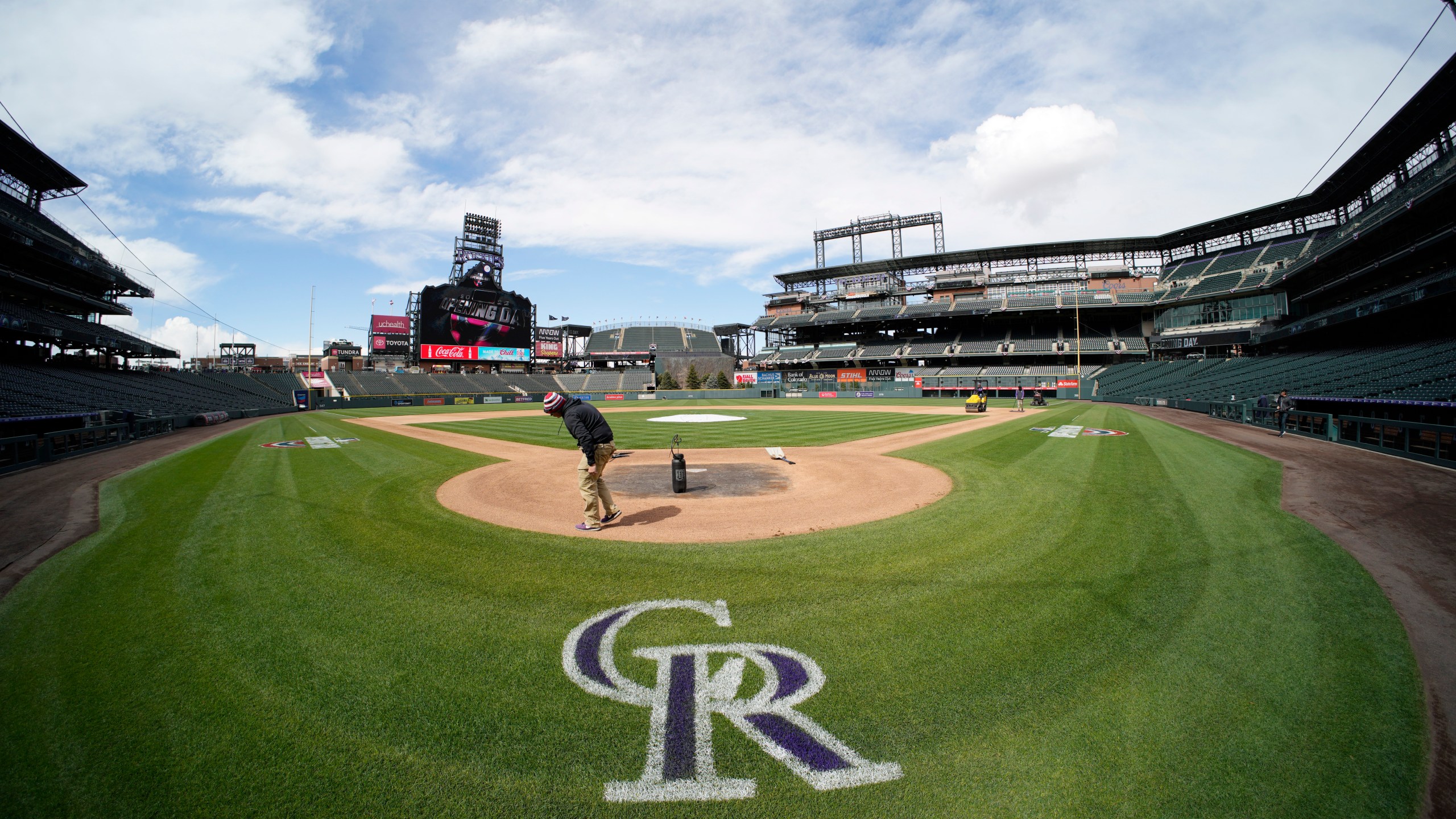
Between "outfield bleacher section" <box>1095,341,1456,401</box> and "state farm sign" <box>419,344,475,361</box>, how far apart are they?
6942 centimetres

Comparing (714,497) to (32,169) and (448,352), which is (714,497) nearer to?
(32,169)

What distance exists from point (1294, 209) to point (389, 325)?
411 feet

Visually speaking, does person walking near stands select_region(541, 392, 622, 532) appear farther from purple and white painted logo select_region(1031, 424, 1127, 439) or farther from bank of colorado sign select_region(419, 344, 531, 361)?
bank of colorado sign select_region(419, 344, 531, 361)

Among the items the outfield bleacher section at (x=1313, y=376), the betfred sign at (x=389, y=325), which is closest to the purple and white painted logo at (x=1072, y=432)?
the outfield bleacher section at (x=1313, y=376)

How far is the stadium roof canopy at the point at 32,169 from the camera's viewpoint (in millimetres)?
34594

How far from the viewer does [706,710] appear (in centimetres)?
353

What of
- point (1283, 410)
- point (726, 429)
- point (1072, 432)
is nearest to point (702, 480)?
point (726, 429)

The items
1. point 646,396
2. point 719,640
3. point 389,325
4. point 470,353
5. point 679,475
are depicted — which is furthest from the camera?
point 389,325

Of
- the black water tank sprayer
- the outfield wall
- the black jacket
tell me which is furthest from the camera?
the outfield wall

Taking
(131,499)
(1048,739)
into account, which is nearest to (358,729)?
(1048,739)

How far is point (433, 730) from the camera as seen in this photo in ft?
10.7

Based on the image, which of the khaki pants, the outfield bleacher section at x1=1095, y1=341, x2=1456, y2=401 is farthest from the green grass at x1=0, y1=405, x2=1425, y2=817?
the outfield bleacher section at x1=1095, y1=341, x2=1456, y2=401

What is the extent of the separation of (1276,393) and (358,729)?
40891mm

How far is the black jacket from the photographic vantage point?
7.68 metres
